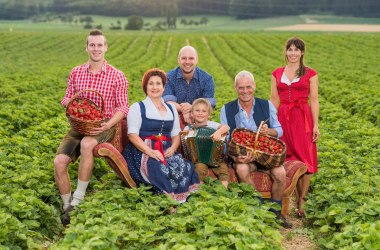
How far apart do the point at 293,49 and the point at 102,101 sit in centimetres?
235

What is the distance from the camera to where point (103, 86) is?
596 cm

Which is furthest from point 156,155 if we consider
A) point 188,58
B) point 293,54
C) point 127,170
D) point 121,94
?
point 293,54

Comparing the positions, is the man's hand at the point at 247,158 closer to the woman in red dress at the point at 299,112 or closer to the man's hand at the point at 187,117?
the woman in red dress at the point at 299,112

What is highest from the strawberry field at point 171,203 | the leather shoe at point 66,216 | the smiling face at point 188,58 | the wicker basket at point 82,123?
the smiling face at point 188,58

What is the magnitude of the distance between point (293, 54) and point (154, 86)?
172 cm

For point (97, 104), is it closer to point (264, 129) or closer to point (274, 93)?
point (264, 129)

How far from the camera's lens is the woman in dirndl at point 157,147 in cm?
572

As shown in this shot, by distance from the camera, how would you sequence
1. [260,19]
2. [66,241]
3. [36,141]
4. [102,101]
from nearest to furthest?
1. [66,241]
2. [102,101]
3. [36,141]
4. [260,19]

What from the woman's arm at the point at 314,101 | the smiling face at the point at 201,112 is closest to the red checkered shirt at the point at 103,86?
the smiling face at the point at 201,112

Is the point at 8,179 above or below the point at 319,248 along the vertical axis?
above

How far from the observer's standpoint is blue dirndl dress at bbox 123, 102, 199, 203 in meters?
5.71

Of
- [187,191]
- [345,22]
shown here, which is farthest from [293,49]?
[345,22]

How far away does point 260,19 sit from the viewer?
9756cm

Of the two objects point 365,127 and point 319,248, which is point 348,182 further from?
point 365,127
